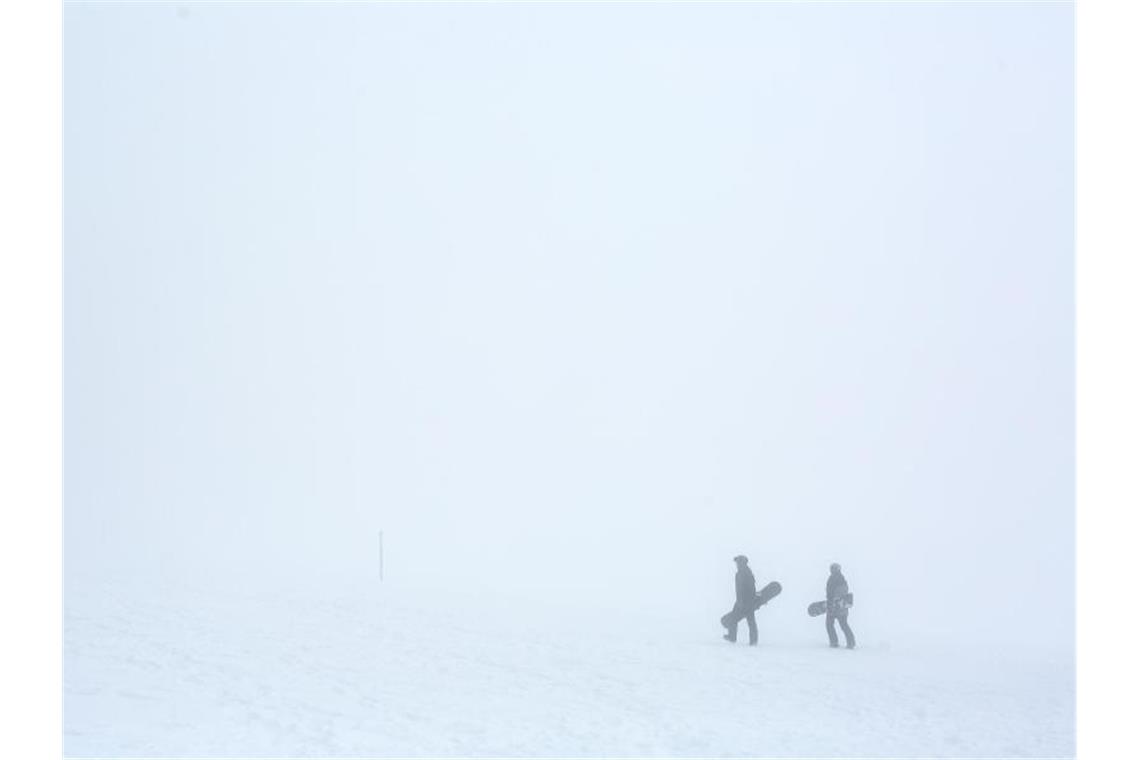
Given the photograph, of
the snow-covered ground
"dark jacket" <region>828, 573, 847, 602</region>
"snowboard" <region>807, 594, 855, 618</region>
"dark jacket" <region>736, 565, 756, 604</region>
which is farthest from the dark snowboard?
"dark jacket" <region>828, 573, 847, 602</region>

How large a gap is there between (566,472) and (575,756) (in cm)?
11907

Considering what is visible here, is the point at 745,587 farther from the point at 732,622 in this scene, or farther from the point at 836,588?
the point at 836,588

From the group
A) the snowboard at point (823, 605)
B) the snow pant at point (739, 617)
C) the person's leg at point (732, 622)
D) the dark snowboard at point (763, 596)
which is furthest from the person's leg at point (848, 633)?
the person's leg at point (732, 622)

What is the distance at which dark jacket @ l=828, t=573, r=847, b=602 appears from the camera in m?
20.0

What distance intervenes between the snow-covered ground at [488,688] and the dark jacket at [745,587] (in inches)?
27.0

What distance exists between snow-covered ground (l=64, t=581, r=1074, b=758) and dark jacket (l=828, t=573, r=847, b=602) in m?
0.75

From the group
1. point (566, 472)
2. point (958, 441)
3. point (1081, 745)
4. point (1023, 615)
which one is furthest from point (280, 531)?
point (958, 441)

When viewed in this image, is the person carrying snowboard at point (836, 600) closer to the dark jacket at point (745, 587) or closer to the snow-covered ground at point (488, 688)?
the snow-covered ground at point (488, 688)

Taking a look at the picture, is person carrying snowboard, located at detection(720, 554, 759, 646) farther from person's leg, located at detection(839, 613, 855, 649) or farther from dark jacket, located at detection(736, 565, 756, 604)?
person's leg, located at detection(839, 613, 855, 649)

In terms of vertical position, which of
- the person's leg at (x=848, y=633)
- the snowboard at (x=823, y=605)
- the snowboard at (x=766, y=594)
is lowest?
the person's leg at (x=848, y=633)

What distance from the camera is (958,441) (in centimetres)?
13100

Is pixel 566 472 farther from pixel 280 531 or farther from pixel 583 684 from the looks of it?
pixel 583 684

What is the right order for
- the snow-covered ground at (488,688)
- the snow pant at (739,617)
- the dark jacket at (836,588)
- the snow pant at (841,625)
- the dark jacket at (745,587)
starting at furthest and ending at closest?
the snow pant at (841,625)
the dark jacket at (836,588)
the snow pant at (739,617)
the dark jacket at (745,587)
the snow-covered ground at (488,688)

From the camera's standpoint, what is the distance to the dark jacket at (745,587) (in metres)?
19.5
